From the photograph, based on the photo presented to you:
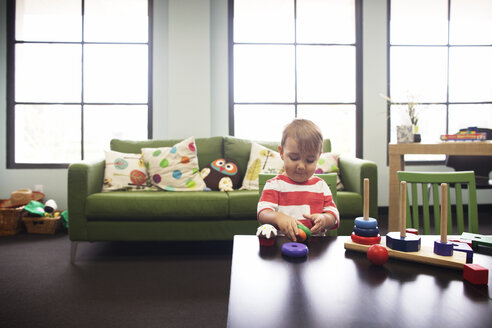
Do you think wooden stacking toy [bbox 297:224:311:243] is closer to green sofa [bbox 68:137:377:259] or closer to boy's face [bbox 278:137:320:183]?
boy's face [bbox 278:137:320:183]

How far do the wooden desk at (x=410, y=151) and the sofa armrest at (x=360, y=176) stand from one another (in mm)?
145

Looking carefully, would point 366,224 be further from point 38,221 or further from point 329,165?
point 38,221

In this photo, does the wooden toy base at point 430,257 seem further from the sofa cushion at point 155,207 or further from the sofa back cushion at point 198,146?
the sofa back cushion at point 198,146

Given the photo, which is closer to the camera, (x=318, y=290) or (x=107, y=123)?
(x=318, y=290)

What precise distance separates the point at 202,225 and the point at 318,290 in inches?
75.4

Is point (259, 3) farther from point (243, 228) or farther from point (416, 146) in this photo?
point (243, 228)

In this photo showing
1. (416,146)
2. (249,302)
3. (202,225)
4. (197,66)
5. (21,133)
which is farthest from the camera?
(21,133)

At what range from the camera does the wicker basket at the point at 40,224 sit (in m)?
3.18

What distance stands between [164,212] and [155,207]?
7 centimetres

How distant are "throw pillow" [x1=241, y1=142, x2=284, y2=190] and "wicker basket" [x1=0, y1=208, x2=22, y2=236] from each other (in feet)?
6.87

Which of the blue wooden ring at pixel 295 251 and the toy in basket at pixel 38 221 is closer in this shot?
the blue wooden ring at pixel 295 251

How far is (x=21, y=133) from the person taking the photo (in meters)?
3.75

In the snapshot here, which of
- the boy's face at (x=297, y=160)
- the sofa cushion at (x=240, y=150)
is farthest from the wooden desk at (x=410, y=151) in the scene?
the boy's face at (x=297, y=160)

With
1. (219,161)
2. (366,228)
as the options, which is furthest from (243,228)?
(366,228)
